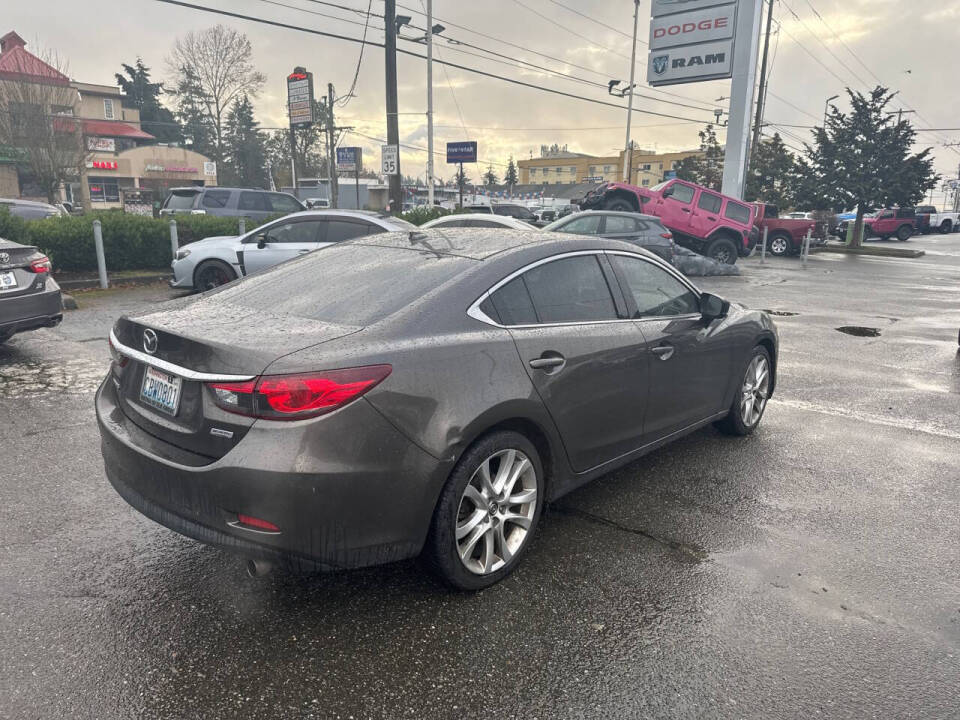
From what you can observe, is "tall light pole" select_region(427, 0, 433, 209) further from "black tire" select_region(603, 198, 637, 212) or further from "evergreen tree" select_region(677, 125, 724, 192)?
"evergreen tree" select_region(677, 125, 724, 192)

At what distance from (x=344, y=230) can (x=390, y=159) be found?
40.7 ft

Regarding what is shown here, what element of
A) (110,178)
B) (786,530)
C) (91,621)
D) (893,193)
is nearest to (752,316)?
(786,530)

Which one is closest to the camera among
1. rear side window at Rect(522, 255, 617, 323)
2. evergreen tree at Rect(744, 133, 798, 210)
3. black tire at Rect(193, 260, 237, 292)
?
rear side window at Rect(522, 255, 617, 323)

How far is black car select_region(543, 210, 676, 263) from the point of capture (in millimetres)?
15437

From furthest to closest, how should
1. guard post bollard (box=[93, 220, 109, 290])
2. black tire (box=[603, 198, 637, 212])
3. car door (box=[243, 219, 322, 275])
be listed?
black tire (box=[603, 198, 637, 212]) → guard post bollard (box=[93, 220, 109, 290]) → car door (box=[243, 219, 322, 275])

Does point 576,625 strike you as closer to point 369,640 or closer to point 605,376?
point 369,640

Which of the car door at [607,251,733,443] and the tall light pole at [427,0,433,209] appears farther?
the tall light pole at [427,0,433,209]

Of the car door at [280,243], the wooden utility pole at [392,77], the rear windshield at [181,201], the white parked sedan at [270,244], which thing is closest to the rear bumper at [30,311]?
the white parked sedan at [270,244]

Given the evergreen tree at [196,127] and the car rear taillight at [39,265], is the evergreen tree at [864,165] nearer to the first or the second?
the car rear taillight at [39,265]

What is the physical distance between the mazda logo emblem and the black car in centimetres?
1309

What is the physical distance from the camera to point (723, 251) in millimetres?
20734

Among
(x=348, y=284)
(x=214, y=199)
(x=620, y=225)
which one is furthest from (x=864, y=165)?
(x=348, y=284)

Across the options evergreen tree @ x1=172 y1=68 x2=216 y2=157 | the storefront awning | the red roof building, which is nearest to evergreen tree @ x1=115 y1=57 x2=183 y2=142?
evergreen tree @ x1=172 y1=68 x2=216 y2=157

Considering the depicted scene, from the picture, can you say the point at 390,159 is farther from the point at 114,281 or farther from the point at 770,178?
the point at 770,178
